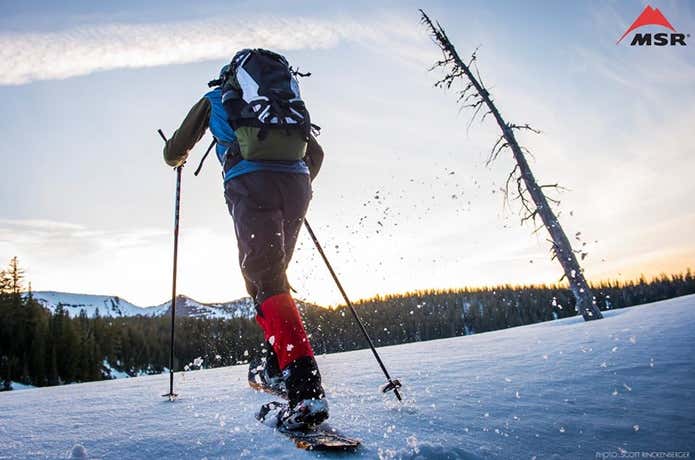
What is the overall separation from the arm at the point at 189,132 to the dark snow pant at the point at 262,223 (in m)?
0.74

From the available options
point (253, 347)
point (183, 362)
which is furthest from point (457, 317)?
point (183, 362)

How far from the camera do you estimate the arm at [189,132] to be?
2896mm

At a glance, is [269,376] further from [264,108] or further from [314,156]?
[264,108]

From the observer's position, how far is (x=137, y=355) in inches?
1559

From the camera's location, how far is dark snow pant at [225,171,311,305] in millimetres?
2344

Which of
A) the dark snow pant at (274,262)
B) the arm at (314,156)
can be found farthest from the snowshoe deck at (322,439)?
the arm at (314,156)

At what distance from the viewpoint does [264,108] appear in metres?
2.41

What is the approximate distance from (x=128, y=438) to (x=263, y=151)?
173 cm

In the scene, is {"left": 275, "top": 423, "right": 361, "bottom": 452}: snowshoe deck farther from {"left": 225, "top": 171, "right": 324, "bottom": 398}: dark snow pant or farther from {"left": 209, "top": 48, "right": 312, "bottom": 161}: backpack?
{"left": 209, "top": 48, "right": 312, "bottom": 161}: backpack

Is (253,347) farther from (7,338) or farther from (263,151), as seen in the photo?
(263,151)

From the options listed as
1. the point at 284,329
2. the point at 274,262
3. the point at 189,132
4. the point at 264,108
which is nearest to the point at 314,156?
the point at 264,108

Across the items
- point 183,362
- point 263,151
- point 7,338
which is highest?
point 263,151

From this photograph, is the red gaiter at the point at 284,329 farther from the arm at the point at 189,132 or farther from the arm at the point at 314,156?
the arm at the point at 189,132

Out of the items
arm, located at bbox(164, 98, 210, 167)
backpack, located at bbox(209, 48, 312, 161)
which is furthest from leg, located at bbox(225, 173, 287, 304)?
arm, located at bbox(164, 98, 210, 167)
